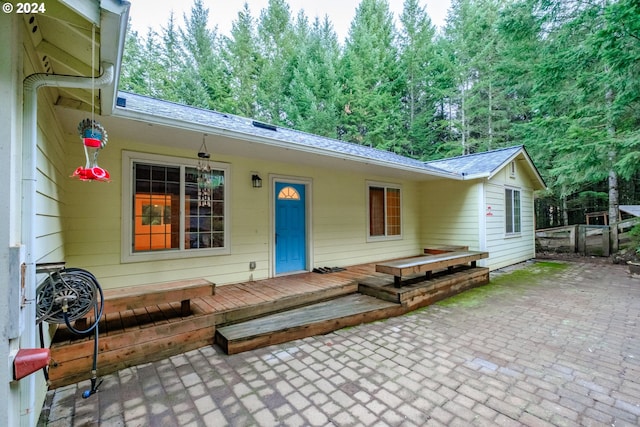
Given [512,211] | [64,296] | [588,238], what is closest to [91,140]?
[64,296]

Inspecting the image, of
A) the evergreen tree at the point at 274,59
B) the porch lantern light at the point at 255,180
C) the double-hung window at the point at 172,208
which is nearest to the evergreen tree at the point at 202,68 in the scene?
the evergreen tree at the point at 274,59

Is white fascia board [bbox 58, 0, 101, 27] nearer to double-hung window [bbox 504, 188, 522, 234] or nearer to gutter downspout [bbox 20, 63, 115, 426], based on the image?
gutter downspout [bbox 20, 63, 115, 426]

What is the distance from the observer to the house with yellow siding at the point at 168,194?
1479 mm

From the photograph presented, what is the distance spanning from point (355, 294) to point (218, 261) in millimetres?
2396

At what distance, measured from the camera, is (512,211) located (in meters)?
8.18

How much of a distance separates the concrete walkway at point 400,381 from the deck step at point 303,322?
11 centimetres

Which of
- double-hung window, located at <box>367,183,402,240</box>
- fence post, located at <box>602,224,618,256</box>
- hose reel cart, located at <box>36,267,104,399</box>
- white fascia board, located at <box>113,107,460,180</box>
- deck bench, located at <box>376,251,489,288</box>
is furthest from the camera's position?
fence post, located at <box>602,224,618,256</box>

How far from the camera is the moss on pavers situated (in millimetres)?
4957

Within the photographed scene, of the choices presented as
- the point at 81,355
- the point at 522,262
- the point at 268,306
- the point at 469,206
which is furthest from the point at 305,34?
the point at 81,355

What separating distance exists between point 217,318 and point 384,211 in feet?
16.8

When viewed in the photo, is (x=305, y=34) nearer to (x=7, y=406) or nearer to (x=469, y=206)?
(x=469, y=206)

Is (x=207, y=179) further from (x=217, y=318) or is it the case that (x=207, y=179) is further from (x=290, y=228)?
(x=290, y=228)

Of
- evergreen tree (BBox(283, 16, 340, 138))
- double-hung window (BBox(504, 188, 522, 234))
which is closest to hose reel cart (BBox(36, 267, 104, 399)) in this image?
double-hung window (BBox(504, 188, 522, 234))

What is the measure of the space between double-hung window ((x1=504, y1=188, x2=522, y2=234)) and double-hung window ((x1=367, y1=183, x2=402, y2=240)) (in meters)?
3.15
